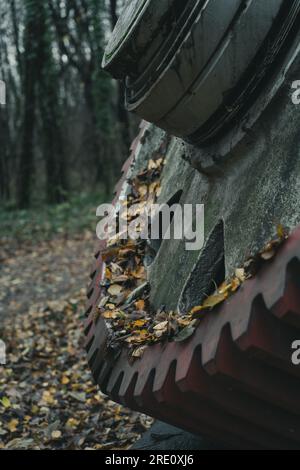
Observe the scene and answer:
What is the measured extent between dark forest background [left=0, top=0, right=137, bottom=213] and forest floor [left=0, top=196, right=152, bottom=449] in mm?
6074

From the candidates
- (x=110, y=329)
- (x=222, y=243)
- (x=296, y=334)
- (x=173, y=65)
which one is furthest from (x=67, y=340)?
(x=296, y=334)

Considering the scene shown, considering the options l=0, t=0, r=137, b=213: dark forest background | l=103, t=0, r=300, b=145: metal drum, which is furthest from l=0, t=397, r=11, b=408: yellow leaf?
l=0, t=0, r=137, b=213: dark forest background

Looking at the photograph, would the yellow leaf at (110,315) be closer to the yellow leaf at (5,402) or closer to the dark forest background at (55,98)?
the yellow leaf at (5,402)

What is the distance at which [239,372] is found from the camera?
1739 mm

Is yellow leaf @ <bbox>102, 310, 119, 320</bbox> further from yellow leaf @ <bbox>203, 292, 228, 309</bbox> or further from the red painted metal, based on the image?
yellow leaf @ <bbox>203, 292, 228, 309</bbox>

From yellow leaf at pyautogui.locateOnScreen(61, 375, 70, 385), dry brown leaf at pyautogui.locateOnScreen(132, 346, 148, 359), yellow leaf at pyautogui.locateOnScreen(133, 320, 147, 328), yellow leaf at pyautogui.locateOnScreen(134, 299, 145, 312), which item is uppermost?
yellow leaf at pyautogui.locateOnScreen(134, 299, 145, 312)

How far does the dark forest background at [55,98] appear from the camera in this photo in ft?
50.3

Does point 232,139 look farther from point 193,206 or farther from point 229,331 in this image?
point 229,331

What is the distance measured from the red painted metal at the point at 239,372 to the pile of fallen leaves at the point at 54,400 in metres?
1.40

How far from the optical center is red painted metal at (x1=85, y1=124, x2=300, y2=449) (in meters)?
1.57

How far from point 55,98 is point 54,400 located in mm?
12499

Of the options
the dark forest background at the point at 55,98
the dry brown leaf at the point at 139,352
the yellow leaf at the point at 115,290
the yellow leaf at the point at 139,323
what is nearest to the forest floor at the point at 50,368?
the yellow leaf at the point at 115,290
